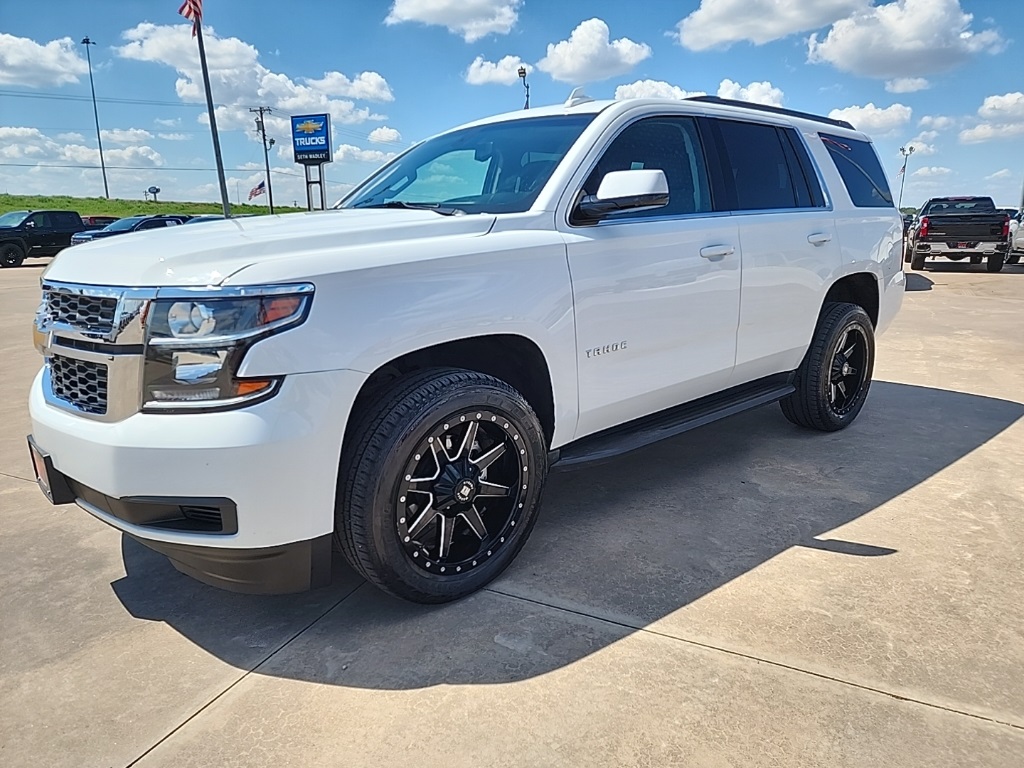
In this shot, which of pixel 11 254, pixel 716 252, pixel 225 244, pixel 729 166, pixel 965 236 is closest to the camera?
pixel 225 244

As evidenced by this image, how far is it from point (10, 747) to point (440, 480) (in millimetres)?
1454

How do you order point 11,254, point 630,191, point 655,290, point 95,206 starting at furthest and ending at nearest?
point 95,206 → point 11,254 → point 655,290 → point 630,191

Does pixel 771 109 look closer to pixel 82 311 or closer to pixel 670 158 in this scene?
pixel 670 158

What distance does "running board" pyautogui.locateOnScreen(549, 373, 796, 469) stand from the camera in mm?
3217

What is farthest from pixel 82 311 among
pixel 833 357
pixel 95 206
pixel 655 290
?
pixel 95 206

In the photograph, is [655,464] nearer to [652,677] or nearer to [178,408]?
[652,677]

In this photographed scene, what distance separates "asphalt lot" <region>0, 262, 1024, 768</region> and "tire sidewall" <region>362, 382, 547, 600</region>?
108mm

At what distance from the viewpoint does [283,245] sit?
2424 millimetres

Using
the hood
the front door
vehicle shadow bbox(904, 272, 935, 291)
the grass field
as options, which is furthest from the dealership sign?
the hood

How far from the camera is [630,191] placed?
9.37 feet

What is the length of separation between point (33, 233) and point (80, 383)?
27.6m

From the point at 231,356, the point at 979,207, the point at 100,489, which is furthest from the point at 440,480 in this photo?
the point at 979,207

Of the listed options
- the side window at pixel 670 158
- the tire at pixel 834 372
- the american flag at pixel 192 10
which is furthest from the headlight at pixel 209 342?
the american flag at pixel 192 10

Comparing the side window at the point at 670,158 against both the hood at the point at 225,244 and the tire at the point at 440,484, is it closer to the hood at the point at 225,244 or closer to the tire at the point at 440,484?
the hood at the point at 225,244
